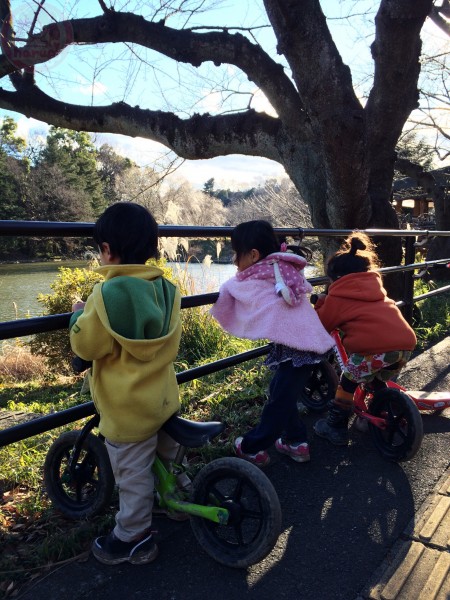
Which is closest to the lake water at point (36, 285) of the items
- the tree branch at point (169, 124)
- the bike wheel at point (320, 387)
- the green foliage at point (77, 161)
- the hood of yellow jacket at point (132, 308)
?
the tree branch at point (169, 124)

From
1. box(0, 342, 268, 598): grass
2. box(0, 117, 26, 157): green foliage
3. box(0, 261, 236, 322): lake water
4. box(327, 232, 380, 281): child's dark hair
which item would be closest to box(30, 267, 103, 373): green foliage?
box(0, 261, 236, 322): lake water

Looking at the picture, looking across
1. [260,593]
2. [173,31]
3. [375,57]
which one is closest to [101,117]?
[173,31]

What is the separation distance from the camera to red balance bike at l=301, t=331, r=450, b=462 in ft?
8.24

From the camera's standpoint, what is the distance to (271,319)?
2.23 metres

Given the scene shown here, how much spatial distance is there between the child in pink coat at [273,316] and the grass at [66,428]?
46 cm

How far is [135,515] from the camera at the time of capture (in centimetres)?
181

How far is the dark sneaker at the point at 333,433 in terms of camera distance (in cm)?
273

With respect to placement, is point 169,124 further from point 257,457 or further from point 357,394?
point 257,457

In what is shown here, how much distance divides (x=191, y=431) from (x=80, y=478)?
2.05ft

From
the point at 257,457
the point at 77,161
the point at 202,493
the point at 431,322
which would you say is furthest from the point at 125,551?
the point at 77,161

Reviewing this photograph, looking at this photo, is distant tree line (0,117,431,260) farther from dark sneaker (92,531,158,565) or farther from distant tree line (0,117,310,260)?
dark sneaker (92,531,158,565)

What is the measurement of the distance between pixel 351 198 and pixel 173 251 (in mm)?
3189

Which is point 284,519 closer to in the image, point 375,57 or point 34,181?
point 375,57

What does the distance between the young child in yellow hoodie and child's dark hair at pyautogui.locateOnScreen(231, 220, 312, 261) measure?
23.4 inches
